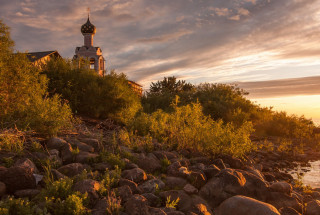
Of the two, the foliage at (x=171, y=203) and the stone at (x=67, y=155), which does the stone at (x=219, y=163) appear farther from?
the stone at (x=67, y=155)

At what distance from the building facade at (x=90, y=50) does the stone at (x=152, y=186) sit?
149ft

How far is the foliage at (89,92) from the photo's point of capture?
18.5m

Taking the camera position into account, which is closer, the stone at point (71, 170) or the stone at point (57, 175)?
the stone at point (57, 175)

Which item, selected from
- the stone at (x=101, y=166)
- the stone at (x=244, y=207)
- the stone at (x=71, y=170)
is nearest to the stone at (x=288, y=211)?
the stone at (x=244, y=207)

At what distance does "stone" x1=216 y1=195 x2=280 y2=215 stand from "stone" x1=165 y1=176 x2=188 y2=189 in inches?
47.4

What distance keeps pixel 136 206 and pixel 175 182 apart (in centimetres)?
192

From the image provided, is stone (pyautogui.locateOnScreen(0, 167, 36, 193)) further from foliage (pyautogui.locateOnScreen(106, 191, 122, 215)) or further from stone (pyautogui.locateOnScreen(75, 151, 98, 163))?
foliage (pyautogui.locateOnScreen(106, 191, 122, 215))

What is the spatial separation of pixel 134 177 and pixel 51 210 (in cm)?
218

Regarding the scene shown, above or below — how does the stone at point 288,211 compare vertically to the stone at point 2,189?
below

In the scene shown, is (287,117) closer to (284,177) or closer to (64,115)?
(284,177)

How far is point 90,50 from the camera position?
50.8m

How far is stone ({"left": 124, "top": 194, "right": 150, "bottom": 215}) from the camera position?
4.85 metres

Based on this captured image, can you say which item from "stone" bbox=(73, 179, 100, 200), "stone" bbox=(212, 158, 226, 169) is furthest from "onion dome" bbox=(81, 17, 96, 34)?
"stone" bbox=(73, 179, 100, 200)

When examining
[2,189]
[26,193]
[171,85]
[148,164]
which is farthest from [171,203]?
[171,85]
